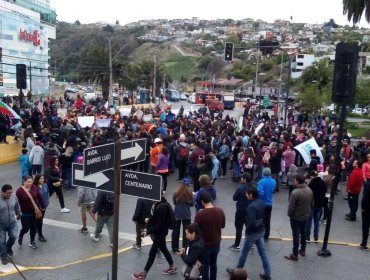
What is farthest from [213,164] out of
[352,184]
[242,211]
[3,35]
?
[3,35]

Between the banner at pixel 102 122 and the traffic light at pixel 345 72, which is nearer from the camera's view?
the traffic light at pixel 345 72

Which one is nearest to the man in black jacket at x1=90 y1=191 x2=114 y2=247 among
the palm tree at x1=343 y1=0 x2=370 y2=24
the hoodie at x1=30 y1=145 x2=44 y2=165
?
the hoodie at x1=30 y1=145 x2=44 y2=165

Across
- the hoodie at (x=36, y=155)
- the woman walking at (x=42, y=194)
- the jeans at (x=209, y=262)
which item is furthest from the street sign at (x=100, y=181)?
the hoodie at (x=36, y=155)

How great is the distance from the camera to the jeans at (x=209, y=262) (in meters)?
6.75

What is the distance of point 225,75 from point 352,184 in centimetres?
12223

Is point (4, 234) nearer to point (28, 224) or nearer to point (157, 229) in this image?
point (28, 224)

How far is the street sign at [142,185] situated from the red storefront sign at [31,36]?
77802mm

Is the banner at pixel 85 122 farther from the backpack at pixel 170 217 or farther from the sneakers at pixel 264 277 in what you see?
the sneakers at pixel 264 277

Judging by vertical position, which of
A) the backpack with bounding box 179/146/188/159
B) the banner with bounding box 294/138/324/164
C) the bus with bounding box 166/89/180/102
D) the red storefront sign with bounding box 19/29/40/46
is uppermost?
the red storefront sign with bounding box 19/29/40/46

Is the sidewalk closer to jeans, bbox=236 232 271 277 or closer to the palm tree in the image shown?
jeans, bbox=236 232 271 277

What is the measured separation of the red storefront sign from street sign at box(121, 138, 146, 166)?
77438 mm

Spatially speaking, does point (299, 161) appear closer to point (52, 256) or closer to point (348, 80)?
point (348, 80)

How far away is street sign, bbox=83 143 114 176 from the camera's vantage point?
4.82m

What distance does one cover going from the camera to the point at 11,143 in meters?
17.8
